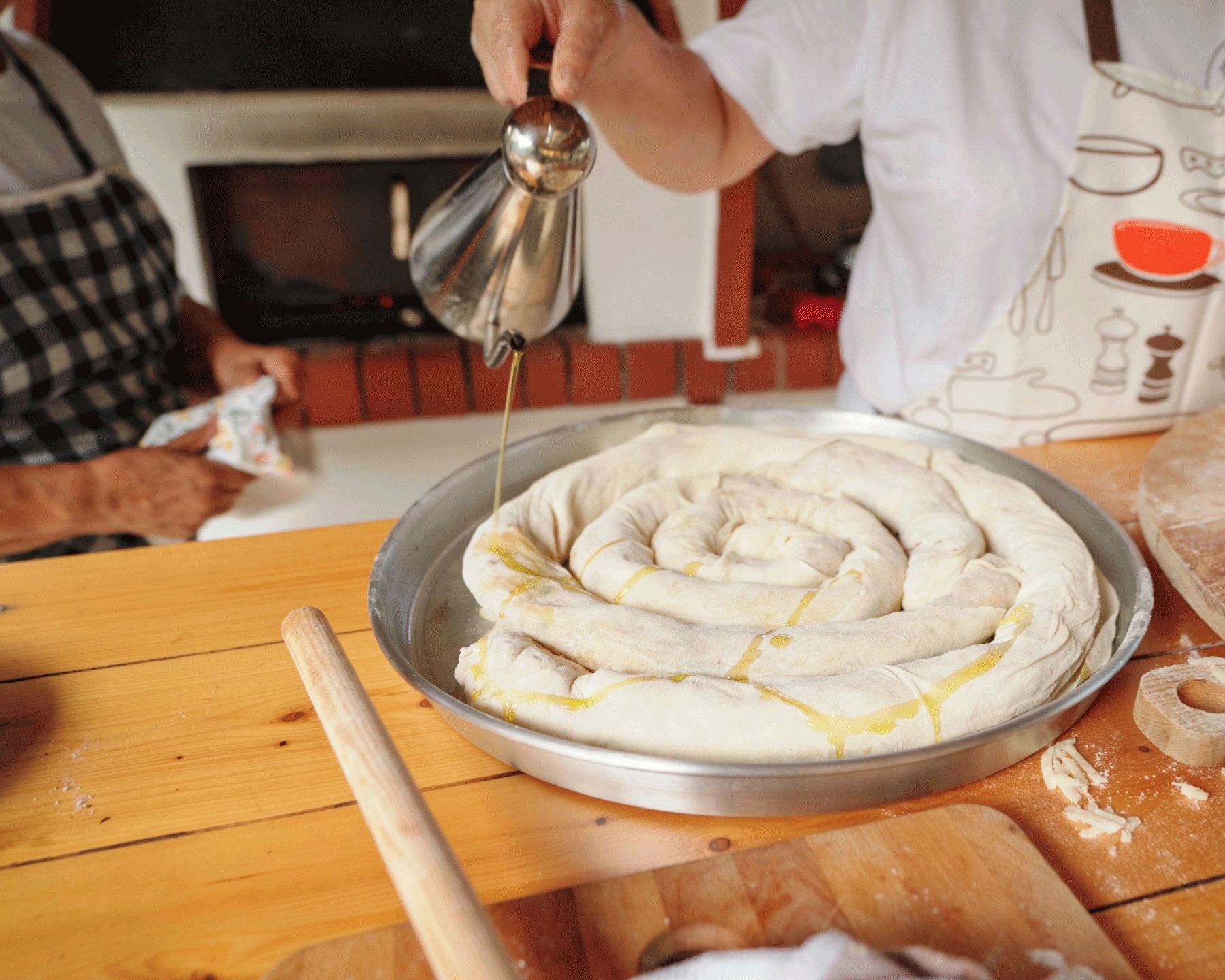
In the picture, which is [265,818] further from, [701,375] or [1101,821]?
[701,375]

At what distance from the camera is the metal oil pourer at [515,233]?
0.60 metres

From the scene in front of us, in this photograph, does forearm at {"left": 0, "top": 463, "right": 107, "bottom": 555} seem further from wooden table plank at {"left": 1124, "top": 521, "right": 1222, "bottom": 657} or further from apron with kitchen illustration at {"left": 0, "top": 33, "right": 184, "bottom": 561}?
wooden table plank at {"left": 1124, "top": 521, "right": 1222, "bottom": 657}

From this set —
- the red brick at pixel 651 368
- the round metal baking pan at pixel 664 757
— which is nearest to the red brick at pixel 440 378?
the red brick at pixel 651 368

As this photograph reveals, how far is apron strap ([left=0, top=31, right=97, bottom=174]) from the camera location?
1188mm

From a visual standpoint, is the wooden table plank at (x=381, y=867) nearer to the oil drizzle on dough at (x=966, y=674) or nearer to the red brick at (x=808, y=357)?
the oil drizzle on dough at (x=966, y=674)

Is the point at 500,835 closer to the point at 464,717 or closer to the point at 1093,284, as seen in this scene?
the point at 464,717

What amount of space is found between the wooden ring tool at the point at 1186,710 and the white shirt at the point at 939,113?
504 millimetres

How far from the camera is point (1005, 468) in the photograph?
2.61 ft

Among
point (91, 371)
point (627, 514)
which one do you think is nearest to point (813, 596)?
point (627, 514)

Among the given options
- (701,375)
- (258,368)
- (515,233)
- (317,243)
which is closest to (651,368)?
(701,375)

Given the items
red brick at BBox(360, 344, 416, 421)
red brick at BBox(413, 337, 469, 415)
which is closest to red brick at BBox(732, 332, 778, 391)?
red brick at BBox(413, 337, 469, 415)

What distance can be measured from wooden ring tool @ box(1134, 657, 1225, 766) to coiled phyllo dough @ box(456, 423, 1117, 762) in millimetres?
43

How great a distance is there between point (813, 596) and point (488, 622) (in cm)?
24

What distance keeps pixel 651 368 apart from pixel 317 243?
2.94 feet
